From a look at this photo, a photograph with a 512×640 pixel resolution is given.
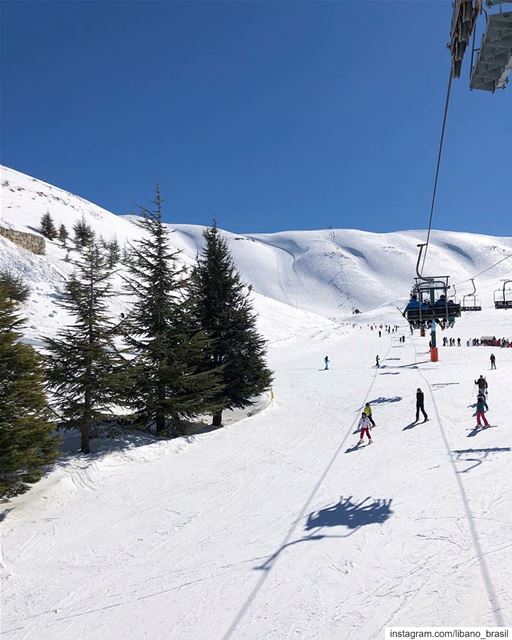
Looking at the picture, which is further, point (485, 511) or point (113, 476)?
point (113, 476)

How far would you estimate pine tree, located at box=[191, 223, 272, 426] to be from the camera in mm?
21219

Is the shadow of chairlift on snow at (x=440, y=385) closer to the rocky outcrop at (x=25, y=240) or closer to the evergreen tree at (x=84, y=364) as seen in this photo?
the evergreen tree at (x=84, y=364)

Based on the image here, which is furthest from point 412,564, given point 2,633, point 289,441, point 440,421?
point 440,421

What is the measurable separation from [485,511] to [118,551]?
26.5ft

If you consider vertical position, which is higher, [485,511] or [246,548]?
[485,511]

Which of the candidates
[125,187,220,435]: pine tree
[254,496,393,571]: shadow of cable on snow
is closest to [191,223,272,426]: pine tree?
[125,187,220,435]: pine tree

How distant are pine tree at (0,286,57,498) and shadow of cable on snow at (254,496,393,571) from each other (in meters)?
7.35

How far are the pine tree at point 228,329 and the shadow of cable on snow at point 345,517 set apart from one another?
36.8ft

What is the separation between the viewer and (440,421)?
55.4ft

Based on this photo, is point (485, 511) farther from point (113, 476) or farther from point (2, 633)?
point (113, 476)

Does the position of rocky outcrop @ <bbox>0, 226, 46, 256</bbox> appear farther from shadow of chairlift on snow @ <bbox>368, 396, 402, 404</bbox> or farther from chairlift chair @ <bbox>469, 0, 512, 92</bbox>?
chairlift chair @ <bbox>469, 0, 512, 92</bbox>

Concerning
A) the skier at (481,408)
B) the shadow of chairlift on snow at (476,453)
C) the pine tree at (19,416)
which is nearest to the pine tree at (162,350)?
the pine tree at (19,416)

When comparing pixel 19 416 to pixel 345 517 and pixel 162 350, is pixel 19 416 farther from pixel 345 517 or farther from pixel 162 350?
pixel 345 517

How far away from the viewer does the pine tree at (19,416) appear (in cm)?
1090
